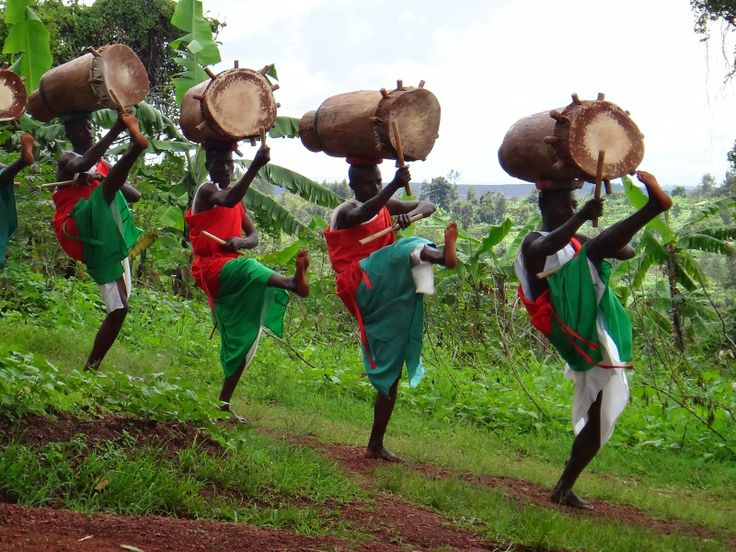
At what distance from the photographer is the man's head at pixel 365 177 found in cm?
598

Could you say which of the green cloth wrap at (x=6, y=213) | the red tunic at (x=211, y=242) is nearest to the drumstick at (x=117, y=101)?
the red tunic at (x=211, y=242)

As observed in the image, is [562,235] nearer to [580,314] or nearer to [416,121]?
[580,314]

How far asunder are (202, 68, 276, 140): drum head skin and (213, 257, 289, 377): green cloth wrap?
3.16 feet

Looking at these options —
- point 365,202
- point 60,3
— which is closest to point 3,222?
point 365,202

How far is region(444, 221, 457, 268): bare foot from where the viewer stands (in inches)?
209

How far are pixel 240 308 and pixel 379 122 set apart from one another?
1.87m

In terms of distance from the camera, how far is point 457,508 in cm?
472

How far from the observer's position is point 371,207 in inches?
225

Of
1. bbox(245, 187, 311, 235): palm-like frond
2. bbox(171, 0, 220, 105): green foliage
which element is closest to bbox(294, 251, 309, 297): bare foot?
bbox(171, 0, 220, 105): green foliage

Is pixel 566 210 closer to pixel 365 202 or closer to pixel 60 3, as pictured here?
pixel 365 202

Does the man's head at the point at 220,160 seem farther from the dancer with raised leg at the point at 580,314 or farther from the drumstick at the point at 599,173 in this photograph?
the drumstick at the point at 599,173

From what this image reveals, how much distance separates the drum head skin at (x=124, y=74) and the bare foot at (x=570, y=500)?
4053 mm

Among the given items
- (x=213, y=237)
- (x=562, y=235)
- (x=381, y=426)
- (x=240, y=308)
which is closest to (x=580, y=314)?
(x=562, y=235)

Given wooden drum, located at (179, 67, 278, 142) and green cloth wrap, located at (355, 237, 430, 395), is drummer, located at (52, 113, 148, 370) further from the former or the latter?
green cloth wrap, located at (355, 237, 430, 395)
